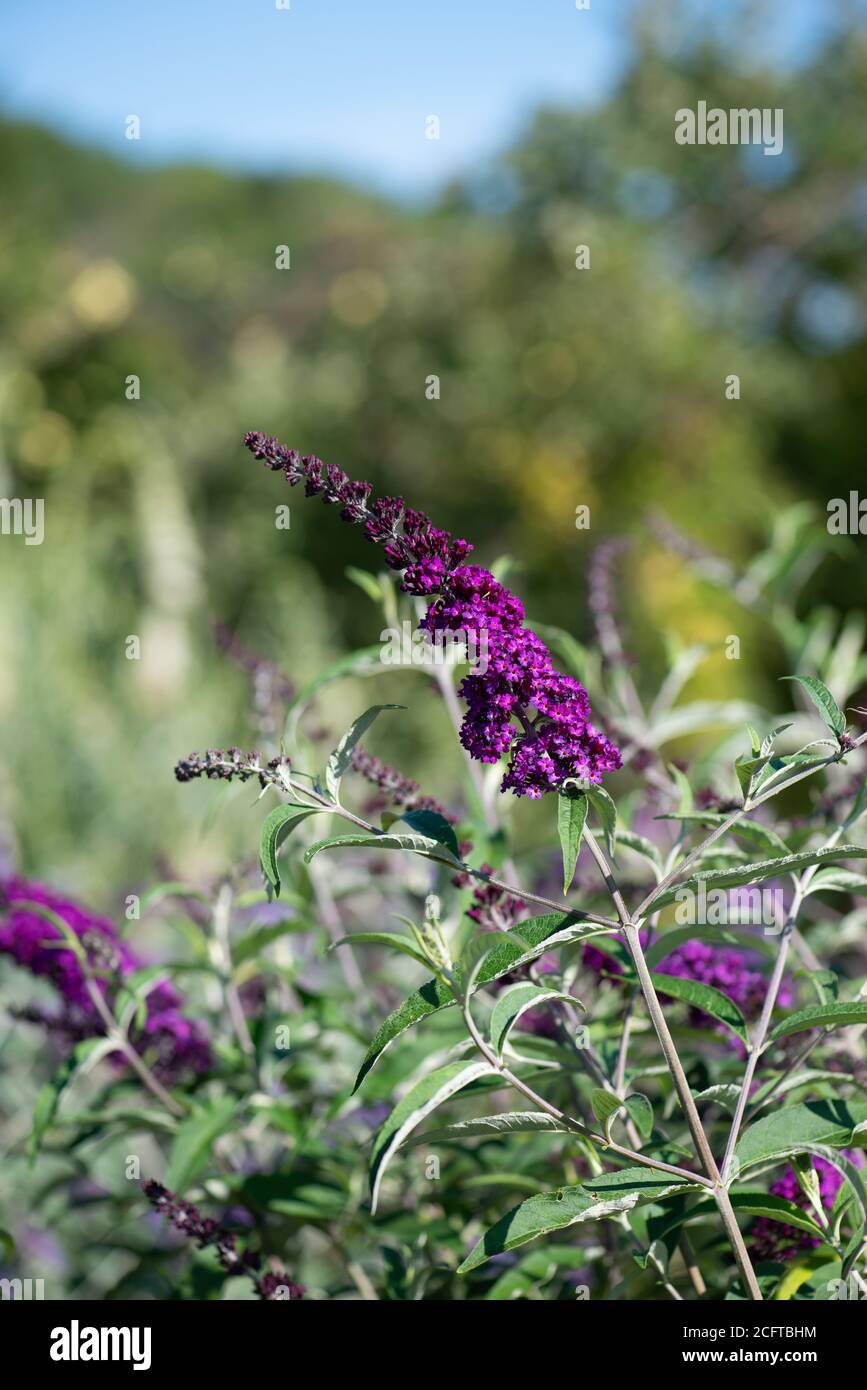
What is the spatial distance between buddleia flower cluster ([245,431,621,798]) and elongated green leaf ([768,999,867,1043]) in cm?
26

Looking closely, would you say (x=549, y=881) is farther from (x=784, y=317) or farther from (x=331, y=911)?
(x=784, y=317)

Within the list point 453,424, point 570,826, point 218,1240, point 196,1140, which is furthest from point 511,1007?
point 453,424

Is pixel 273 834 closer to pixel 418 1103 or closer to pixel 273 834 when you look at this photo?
pixel 273 834

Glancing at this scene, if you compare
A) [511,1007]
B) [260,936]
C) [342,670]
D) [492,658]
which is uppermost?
[342,670]

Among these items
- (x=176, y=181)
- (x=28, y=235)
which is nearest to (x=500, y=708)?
(x=28, y=235)

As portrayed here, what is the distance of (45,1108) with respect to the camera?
1.22 meters

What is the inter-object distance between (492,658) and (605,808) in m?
0.15

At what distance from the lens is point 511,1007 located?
0.85 m

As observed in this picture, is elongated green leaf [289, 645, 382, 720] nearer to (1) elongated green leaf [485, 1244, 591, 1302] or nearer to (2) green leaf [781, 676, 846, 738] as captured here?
(2) green leaf [781, 676, 846, 738]

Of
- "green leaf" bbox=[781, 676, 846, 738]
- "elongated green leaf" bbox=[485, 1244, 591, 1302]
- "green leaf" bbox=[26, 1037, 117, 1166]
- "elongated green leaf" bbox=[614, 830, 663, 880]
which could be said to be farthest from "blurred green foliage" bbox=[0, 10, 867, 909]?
"green leaf" bbox=[781, 676, 846, 738]
